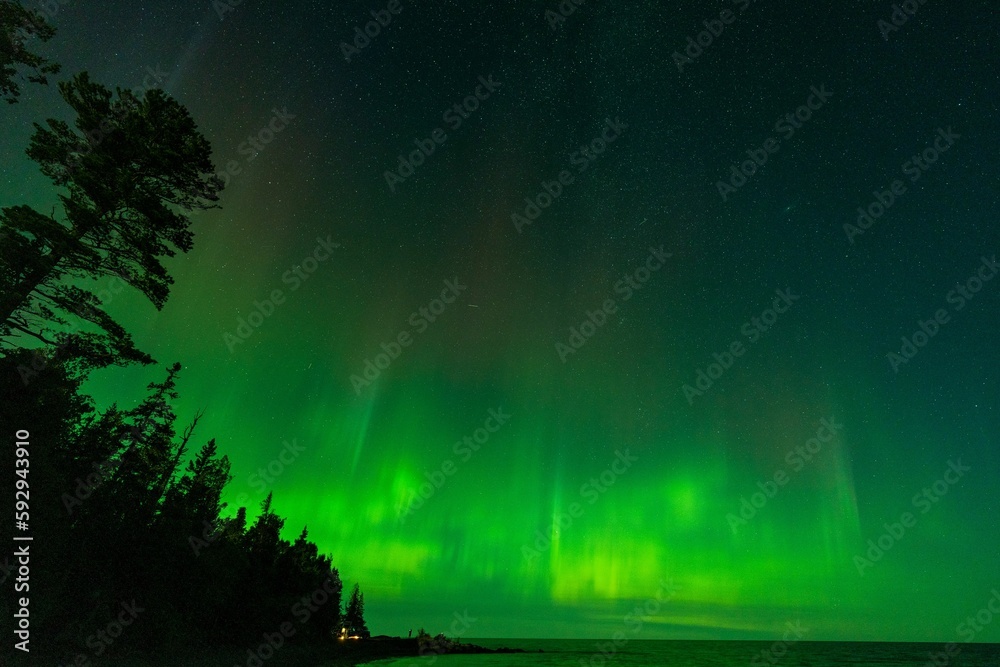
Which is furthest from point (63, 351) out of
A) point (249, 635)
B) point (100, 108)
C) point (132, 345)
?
point (249, 635)

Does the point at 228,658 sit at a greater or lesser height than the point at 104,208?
lesser

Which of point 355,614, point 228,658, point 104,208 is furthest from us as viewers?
point 355,614

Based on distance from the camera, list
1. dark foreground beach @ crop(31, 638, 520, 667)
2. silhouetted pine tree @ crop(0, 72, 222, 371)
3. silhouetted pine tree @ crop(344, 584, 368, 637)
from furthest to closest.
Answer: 1. silhouetted pine tree @ crop(344, 584, 368, 637)
2. dark foreground beach @ crop(31, 638, 520, 667)
3. silhouetted pine tree @ crop(0, 72, 222, 371)

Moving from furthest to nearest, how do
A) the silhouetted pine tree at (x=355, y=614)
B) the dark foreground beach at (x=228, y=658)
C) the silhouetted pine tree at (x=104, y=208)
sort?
1. the silhouetted pine tree at (x=355, y=614)
2. the dark foreground beach at (x=228, y=658)
3. the silhouetted pine tree at (x=104, y=208)

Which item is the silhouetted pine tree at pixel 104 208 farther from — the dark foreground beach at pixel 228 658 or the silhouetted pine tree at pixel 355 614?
the silhouetted pine tree at pixel 355 614

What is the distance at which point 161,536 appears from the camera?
32.2 metres

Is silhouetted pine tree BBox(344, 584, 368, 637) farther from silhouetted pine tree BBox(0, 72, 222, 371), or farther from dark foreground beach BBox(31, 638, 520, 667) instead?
silhouetted pine tree BBox(0, 72, 222, 371)

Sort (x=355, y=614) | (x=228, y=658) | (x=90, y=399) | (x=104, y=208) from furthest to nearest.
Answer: (x=355, y=614), (x=228, y=658), (x=90, y=399), (x=104, y=208)

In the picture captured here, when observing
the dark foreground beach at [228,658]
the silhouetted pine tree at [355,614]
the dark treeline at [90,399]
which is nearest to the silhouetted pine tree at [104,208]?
the dark treeline at [90,399]

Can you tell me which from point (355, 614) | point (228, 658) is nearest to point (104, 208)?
point (228, 658)

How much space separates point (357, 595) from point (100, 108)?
415ft

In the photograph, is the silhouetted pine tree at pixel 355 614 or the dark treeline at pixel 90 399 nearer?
the dark treeline at pixel 90 399

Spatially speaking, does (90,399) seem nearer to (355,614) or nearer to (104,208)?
(104,208)

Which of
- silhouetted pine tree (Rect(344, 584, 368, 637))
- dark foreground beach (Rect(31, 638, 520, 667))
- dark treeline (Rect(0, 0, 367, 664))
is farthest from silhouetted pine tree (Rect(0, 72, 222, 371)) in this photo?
silhouetted pine tree (Rect(344, 584, 368, 637))
